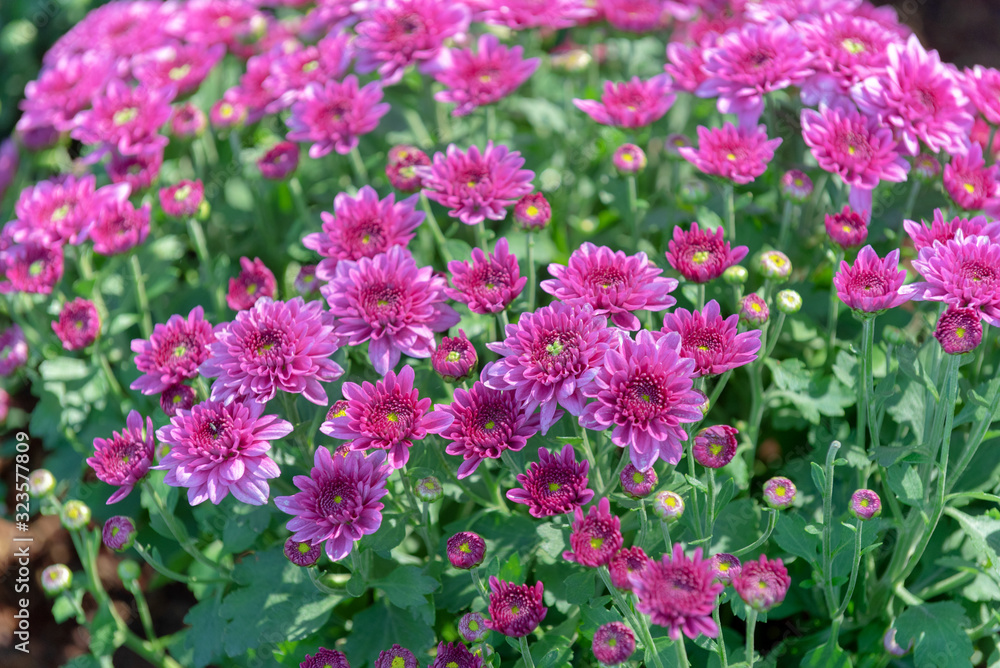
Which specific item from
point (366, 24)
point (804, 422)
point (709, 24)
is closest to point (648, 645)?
point (804, 422)

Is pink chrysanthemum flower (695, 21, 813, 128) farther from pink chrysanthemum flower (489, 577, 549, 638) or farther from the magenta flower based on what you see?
the magenta flower

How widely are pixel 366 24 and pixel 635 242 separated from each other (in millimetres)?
1570

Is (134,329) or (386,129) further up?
(386,129)

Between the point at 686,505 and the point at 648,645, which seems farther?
the point at 686,505

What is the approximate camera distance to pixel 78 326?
3051 millimetres

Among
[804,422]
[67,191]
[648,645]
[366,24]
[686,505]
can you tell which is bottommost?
[804,422]

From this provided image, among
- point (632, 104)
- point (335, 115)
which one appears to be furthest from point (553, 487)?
point (335, 115)

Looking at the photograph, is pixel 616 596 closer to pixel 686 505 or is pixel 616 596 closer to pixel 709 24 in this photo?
pixel 686 505

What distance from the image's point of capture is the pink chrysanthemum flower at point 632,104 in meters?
3.14

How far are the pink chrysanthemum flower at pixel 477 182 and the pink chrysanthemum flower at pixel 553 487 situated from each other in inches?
35.8

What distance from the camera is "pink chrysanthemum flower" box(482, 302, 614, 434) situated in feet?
6.70

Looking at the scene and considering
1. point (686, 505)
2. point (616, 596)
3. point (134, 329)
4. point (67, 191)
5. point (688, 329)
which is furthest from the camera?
point (134, 329)

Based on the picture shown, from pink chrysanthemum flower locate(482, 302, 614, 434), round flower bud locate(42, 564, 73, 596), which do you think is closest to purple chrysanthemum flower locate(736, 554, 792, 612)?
pink chrysanthemum flower locate(482, 302, 614, 434)

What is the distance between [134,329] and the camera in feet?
12.9
